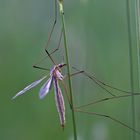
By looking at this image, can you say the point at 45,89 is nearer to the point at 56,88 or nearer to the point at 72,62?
the point at 56,88

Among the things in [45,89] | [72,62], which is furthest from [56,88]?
[72,62]

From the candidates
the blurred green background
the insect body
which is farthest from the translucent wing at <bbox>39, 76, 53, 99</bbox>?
the blurred green background

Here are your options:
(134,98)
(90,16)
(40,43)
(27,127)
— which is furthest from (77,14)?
(134,98)

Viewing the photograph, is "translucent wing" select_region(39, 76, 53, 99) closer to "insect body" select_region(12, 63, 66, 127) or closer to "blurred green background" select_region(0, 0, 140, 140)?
"insect body" select_region(12, 63, 66, 127)

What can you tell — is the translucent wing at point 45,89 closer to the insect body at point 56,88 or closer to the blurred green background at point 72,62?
the insect body at point 56,88

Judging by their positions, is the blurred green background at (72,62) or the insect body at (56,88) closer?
the insect body at (56,88)

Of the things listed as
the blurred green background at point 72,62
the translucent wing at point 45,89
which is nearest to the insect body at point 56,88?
the translucent wing at point 45,89

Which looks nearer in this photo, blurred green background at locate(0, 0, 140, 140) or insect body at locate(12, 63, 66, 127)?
insect body at locate(12, 63, 66, 127)

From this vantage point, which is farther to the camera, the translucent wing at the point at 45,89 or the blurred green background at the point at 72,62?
the blurred green background at the point at 72,62

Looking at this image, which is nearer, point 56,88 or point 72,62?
point 56,88
